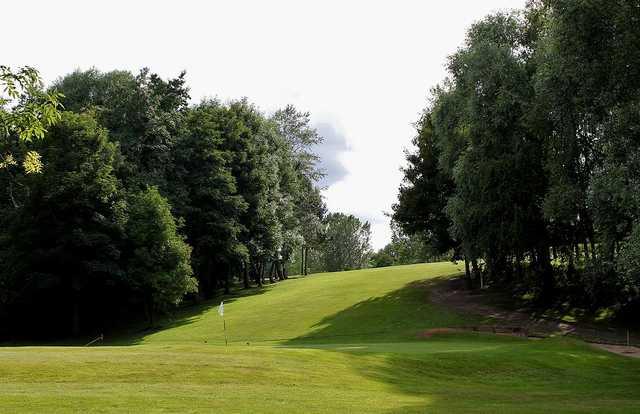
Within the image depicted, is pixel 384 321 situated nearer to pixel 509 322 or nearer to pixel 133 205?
pixel 509 322

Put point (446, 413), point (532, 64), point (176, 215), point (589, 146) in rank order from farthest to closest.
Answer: point (176, 215) → point (532, 64) → point (589, 146) → point (446, 413)

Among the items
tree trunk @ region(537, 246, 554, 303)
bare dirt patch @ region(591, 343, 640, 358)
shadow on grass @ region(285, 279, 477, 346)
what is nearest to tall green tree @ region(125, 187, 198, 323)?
shadow on grass @ region(285, 279, 477, 346)

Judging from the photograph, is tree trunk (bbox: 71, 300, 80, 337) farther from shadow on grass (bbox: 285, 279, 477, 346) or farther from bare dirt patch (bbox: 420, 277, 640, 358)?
bare dirt patch (bbox: 420, 277, 640, 358)

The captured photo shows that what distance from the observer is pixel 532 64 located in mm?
39531

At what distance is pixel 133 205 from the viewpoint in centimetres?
5531

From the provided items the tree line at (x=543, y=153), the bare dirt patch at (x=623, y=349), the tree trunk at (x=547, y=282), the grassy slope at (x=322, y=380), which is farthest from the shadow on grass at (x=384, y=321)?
the bare dirt patch at (x=623, y=349)

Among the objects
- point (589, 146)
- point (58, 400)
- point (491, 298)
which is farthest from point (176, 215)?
point (58, 400)

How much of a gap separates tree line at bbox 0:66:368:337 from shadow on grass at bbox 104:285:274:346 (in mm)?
1958

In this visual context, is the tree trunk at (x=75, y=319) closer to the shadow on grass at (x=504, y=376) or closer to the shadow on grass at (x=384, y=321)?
the shadow on grass at (x=384, y=321)

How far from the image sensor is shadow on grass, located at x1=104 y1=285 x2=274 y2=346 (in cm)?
5078

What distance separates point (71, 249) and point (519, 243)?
39030 mm

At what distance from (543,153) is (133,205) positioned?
36848mm

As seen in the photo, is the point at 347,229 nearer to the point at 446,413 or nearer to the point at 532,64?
the point at 532,64

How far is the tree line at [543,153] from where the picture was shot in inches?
1056
